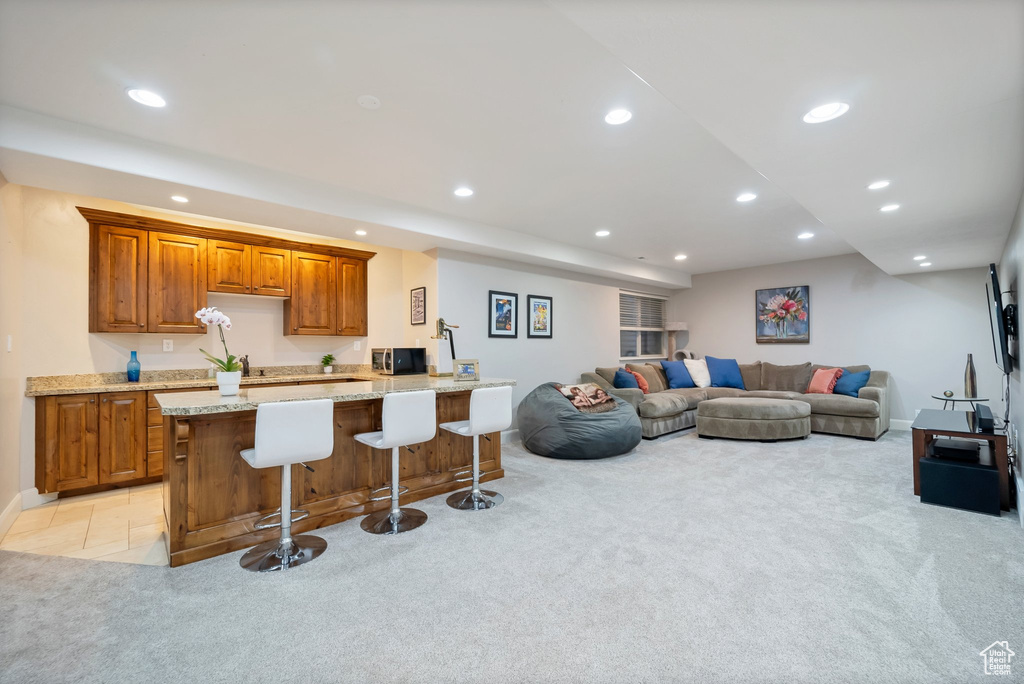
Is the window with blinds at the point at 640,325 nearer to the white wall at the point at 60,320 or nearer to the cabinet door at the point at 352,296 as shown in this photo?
the white wall at the point at 60,320

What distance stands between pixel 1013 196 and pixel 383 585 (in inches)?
180

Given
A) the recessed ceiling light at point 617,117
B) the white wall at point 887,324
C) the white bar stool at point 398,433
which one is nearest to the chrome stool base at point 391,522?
the white bar stool at point 398,433

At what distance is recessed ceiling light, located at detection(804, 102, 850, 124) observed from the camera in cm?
181

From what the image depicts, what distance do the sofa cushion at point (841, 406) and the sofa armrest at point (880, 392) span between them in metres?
0.11

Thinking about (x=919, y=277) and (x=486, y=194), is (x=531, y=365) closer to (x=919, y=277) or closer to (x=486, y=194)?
(x=486, y=194)

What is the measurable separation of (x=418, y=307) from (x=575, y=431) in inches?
89.7

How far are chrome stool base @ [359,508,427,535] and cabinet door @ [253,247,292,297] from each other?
2.91m

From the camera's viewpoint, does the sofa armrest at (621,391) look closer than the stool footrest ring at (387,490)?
No

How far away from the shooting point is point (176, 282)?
4.26 metres

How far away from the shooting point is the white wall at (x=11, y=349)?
2.95 m

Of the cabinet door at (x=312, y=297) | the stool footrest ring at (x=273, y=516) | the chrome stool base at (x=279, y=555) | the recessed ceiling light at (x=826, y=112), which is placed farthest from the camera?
the cabinet door at (x=312, y=297)

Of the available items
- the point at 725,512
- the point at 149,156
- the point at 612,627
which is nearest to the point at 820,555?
the point at 725,512

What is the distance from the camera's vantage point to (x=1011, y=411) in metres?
4.01

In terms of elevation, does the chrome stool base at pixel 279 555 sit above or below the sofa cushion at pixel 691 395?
below
